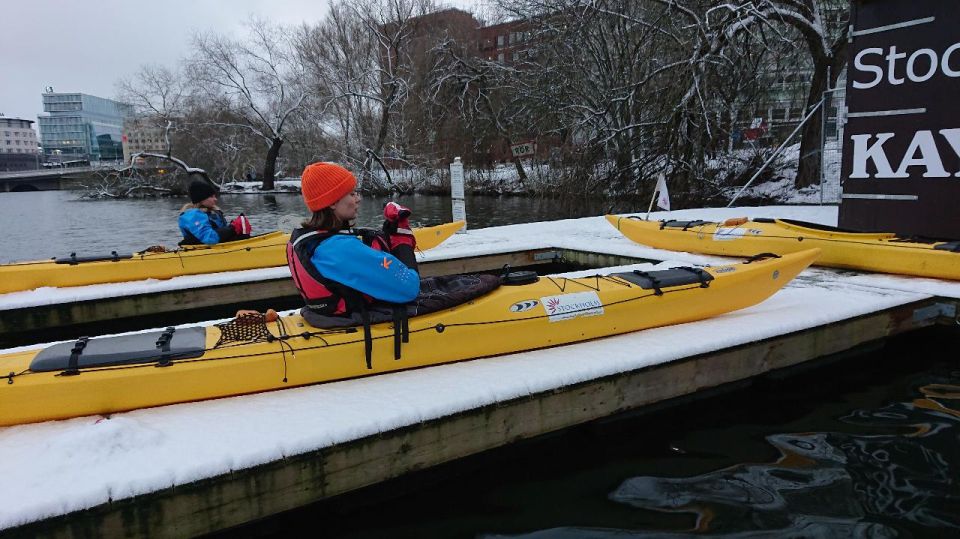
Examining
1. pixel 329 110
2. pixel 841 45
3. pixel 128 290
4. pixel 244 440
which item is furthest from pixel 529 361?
pixel 329 110

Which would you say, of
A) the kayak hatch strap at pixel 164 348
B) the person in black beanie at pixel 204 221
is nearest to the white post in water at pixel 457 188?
the person in black beanie at pixel 204 221

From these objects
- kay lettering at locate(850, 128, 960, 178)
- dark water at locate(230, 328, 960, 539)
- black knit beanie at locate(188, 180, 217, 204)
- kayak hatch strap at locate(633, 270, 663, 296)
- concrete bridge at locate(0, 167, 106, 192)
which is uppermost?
concrete bridge at locate(0, 167, 106, 192)

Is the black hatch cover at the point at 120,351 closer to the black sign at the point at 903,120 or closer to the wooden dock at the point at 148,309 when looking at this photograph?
the wooden dock at the point at 148,309

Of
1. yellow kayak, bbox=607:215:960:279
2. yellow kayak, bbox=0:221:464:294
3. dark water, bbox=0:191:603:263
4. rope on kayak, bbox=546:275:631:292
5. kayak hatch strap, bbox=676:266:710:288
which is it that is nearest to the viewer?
rope on kayak, bbox=546:275:631:292

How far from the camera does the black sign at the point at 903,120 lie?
5766mm

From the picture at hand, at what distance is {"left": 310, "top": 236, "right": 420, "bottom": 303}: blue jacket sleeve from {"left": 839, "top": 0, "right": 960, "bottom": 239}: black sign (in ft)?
18.7

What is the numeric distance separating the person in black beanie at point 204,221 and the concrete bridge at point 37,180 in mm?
53317

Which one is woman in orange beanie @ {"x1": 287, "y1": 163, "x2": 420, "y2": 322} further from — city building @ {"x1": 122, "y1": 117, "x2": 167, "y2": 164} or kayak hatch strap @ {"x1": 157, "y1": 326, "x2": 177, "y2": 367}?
city building @ {"x1": 122, "y1": 117, "x2": 167, "y2": 164}

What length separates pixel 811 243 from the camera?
21.1ft

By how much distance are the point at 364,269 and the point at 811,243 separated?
5386 mm

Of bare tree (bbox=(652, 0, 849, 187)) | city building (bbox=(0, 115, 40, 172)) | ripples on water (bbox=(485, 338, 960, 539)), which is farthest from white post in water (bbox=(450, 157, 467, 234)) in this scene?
city building (bbox=(0, 115, 40, 172))

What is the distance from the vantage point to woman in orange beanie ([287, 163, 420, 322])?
318 cm

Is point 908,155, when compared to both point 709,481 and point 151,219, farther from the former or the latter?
point 151,219

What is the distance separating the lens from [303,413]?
2963mm
